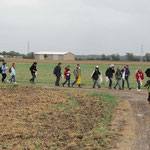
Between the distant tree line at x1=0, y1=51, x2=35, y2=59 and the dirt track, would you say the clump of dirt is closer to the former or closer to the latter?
the dirt track

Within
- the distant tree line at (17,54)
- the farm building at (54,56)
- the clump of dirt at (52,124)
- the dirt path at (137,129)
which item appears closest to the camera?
the clump of dirt at (52,124)

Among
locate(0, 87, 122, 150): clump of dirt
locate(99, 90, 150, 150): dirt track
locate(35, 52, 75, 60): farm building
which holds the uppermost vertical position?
locate(35, 52, 75, 60): farm building

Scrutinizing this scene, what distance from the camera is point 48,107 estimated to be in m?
11.2

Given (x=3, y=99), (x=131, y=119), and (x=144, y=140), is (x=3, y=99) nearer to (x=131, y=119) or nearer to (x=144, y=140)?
(x=131, y=119)

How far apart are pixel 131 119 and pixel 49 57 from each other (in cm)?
13826

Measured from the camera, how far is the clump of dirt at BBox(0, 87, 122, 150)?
6.84m

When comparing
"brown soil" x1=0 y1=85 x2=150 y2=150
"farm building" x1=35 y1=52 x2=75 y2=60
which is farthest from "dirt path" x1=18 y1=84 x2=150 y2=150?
"farm building" x1=35 y1=52 x2=75 y2=60

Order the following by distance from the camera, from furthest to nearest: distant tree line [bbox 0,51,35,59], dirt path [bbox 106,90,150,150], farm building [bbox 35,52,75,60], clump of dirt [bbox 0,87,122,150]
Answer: farm building [bbox 35,52,75,60], distant tree line [bbox 0,51,35,59], dirt path [bbox 106,90,150,150], clump of dirt [bbox 0,87,122,150]

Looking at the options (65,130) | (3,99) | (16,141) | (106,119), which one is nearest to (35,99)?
(3,99)

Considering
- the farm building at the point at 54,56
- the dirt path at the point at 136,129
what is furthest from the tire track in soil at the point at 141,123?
the farm building at the point at 54,56

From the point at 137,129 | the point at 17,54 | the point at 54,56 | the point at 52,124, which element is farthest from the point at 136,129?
the point at 54,56

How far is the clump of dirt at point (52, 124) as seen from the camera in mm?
6840

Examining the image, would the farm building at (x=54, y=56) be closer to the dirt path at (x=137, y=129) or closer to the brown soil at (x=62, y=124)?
the brown soil at (x=62, y=124)

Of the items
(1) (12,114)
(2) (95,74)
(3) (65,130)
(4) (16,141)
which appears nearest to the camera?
(4) (16,141)
